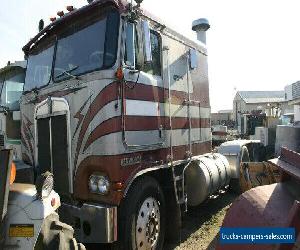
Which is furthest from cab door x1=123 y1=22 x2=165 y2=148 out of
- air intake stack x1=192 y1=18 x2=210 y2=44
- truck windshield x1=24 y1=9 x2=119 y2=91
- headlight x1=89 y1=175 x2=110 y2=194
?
air intake stack x1=192 y1=18 x2=210 y2=44

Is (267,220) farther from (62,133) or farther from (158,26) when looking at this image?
(158,26)

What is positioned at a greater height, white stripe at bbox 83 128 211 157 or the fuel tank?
white stripe at bbox 83 128 211 157

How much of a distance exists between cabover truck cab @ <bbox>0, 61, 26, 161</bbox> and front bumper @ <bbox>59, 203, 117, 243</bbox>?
8.52 feet

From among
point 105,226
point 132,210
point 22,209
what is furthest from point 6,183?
point 132,210

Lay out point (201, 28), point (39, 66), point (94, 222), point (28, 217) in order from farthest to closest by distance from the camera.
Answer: point (201, 28), point (39, 66), point (94, 222), point (28, 217)

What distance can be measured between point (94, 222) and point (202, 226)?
3.02 metres

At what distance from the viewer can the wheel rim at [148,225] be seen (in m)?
4.70

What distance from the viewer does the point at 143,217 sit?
15.8ft

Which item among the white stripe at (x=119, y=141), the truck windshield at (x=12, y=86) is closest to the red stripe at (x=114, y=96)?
the white stripe at (x=119, y=141)

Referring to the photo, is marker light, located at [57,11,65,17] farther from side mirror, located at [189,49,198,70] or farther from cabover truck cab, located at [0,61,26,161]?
cabover truck cab, located at [0,61,26,161]

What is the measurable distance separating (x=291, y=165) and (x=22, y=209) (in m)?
2.29

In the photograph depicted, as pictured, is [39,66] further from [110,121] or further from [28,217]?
[28,217]

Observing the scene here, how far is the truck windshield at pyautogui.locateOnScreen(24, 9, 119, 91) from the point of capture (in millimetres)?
4574

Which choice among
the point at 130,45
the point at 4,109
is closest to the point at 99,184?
the point at 130,45
